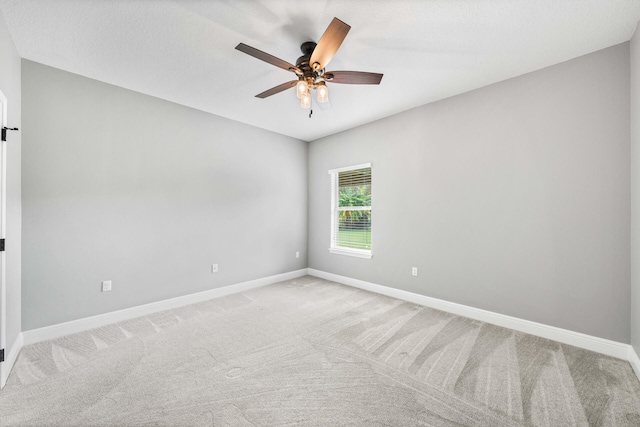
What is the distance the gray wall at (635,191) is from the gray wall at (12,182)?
4.94 meters

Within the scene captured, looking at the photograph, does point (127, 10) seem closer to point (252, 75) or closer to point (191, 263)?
point (252, 75)

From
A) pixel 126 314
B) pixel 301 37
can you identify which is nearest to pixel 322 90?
pixel 301 37

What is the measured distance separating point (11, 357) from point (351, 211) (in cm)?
417

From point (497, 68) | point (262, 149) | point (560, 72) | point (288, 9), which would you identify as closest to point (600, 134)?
point (560, 72)

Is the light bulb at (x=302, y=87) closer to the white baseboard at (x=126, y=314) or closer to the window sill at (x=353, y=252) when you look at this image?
the window sill at (x=353, y=252)

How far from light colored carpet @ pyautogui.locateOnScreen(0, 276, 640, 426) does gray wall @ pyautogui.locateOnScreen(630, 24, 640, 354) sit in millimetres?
404

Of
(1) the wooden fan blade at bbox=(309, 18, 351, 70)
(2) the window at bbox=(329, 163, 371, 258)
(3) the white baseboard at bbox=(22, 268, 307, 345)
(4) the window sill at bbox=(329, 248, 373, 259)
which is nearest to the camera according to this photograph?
(1) the wooden fan blade at bbox=(309, 18, 351, 70)

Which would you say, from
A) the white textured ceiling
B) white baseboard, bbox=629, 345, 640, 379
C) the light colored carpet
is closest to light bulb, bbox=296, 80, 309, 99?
the white textured ceiling

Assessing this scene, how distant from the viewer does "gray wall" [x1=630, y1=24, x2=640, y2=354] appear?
6.79 ft

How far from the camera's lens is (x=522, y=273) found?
9.16ft

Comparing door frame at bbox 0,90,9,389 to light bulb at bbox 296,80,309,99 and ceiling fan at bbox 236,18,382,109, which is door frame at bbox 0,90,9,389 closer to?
ceiling fan at bbox 236,18,382,109

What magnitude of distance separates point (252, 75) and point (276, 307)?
282 cm

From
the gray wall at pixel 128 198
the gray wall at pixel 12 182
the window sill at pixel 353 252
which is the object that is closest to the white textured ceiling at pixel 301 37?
the gray wall at pixel 12 182

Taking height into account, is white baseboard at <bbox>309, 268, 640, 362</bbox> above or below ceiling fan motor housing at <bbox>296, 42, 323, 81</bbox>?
below
